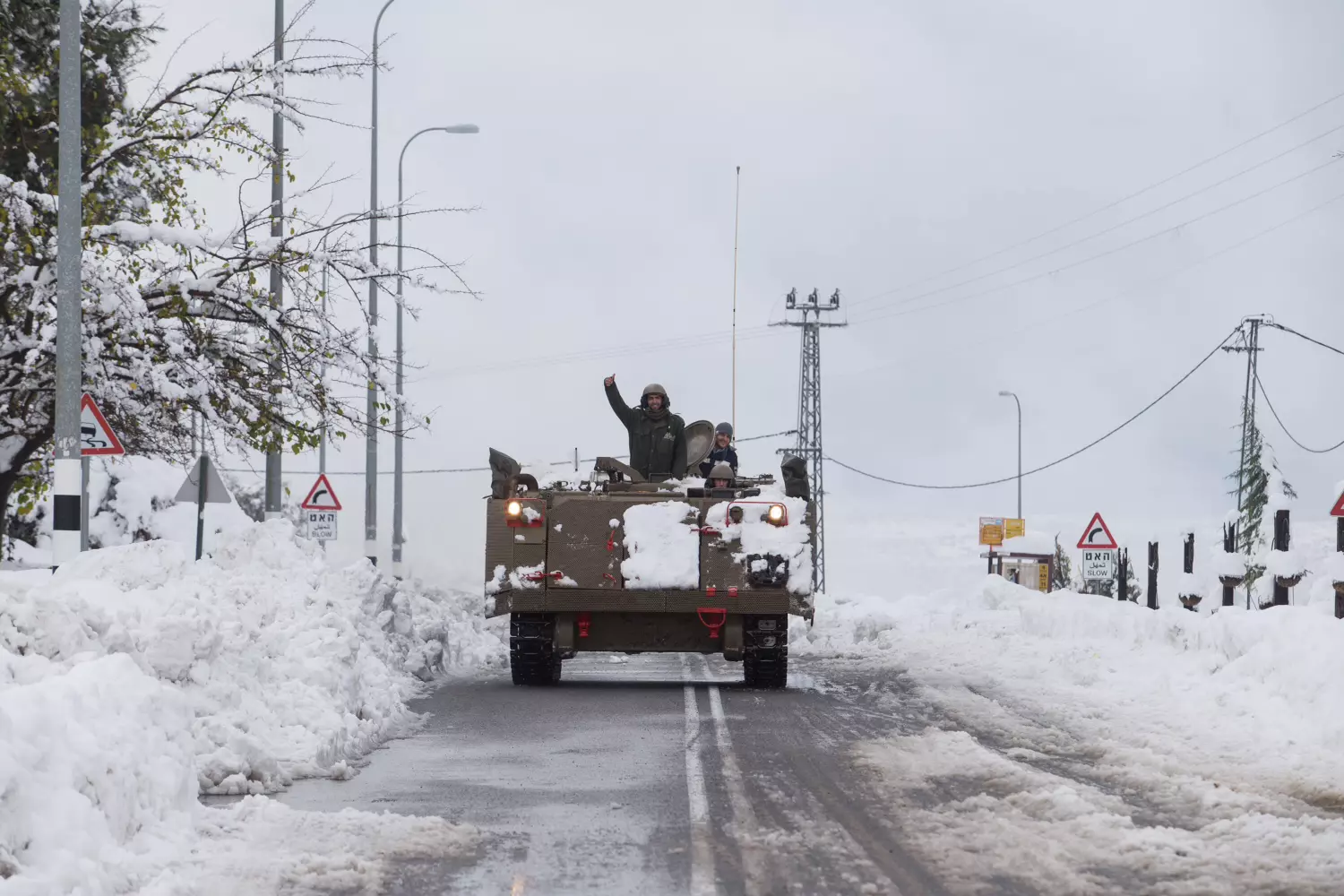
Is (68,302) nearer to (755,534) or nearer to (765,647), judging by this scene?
(755,534)

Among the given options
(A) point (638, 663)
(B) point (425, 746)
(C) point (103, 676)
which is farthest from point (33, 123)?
(C) point (103, 676)

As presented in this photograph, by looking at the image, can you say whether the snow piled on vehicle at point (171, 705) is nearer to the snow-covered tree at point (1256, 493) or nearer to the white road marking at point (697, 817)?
the white road marking at point (697, 817)

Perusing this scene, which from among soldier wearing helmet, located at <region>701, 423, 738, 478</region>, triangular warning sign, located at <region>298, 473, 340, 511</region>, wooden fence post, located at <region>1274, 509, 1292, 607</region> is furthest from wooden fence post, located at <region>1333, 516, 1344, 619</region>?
triangular warning sign, located at <region>298, 473, 340, 511</region>

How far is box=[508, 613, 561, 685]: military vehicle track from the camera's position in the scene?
1725cm

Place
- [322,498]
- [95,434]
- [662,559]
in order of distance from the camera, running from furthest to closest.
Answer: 1. [322,498]
2. [95,434]
3. [662,559]

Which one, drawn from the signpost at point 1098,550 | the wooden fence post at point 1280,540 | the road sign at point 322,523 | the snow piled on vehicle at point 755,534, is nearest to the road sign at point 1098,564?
the signpost at point 1098,550

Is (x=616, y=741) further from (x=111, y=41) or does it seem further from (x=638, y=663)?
(x=111, y=41)

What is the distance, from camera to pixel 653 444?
18641 millimetres

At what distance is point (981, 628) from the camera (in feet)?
89.1

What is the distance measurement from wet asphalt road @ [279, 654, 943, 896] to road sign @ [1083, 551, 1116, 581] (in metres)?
20.0

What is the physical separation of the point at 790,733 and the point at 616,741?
142 cm

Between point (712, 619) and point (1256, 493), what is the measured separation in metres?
70.0

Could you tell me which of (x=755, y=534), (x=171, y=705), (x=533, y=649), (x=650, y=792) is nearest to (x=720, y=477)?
(x=755, y=534)

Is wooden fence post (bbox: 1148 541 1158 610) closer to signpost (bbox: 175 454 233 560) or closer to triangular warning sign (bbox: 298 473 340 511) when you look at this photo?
triangular warning sign (bbox: 298 473 340 511)
